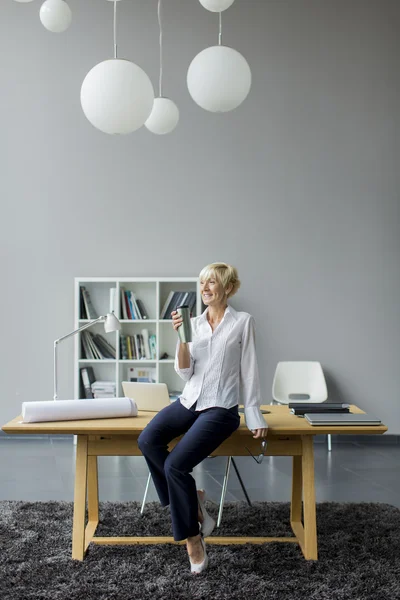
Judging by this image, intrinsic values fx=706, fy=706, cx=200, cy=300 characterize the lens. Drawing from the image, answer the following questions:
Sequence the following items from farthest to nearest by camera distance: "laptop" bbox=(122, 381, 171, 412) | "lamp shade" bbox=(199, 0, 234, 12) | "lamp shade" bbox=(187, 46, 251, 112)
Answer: "laptop" bbox=(122, 381, 171, 412) < "lamp shade" bbox=(199, 0, 234, 12) < "lamp shade" bbox=(187, 46, 251, 112)

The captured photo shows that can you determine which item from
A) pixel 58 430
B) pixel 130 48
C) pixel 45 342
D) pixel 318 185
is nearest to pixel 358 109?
pixel 318 185

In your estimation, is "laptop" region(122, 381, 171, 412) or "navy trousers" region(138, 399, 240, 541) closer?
"navy trousers" region(138, 399, 240, 541)

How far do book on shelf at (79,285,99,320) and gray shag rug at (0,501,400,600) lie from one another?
248cm

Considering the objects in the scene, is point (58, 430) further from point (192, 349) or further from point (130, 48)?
point (130, 48)

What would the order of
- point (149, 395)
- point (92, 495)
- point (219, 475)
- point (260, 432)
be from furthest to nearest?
1. point (219, 475)
2. point (92, 495)
3. point (149, 395)
4. point (260, 432)

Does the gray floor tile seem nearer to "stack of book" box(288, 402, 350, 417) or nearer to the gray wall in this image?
the gray wall

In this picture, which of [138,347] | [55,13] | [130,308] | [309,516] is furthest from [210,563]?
[130,308]

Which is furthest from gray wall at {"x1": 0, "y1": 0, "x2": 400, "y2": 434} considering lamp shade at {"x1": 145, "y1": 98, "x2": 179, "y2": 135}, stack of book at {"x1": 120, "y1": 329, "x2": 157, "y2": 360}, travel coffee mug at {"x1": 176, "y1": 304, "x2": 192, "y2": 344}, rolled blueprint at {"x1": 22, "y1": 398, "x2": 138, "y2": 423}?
travel coffee mug at {"x1": 176, "y1": 304, "x2": 192, "y2": 344}

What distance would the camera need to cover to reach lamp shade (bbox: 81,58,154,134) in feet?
9.05

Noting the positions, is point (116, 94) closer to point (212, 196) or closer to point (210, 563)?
point (210, 563)

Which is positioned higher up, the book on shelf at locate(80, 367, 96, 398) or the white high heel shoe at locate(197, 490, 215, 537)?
the book on shelf at locate(80, 367, 96, 398)

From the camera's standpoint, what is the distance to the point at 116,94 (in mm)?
2760

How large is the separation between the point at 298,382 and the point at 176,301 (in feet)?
4.61

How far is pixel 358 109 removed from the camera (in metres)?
7.02
